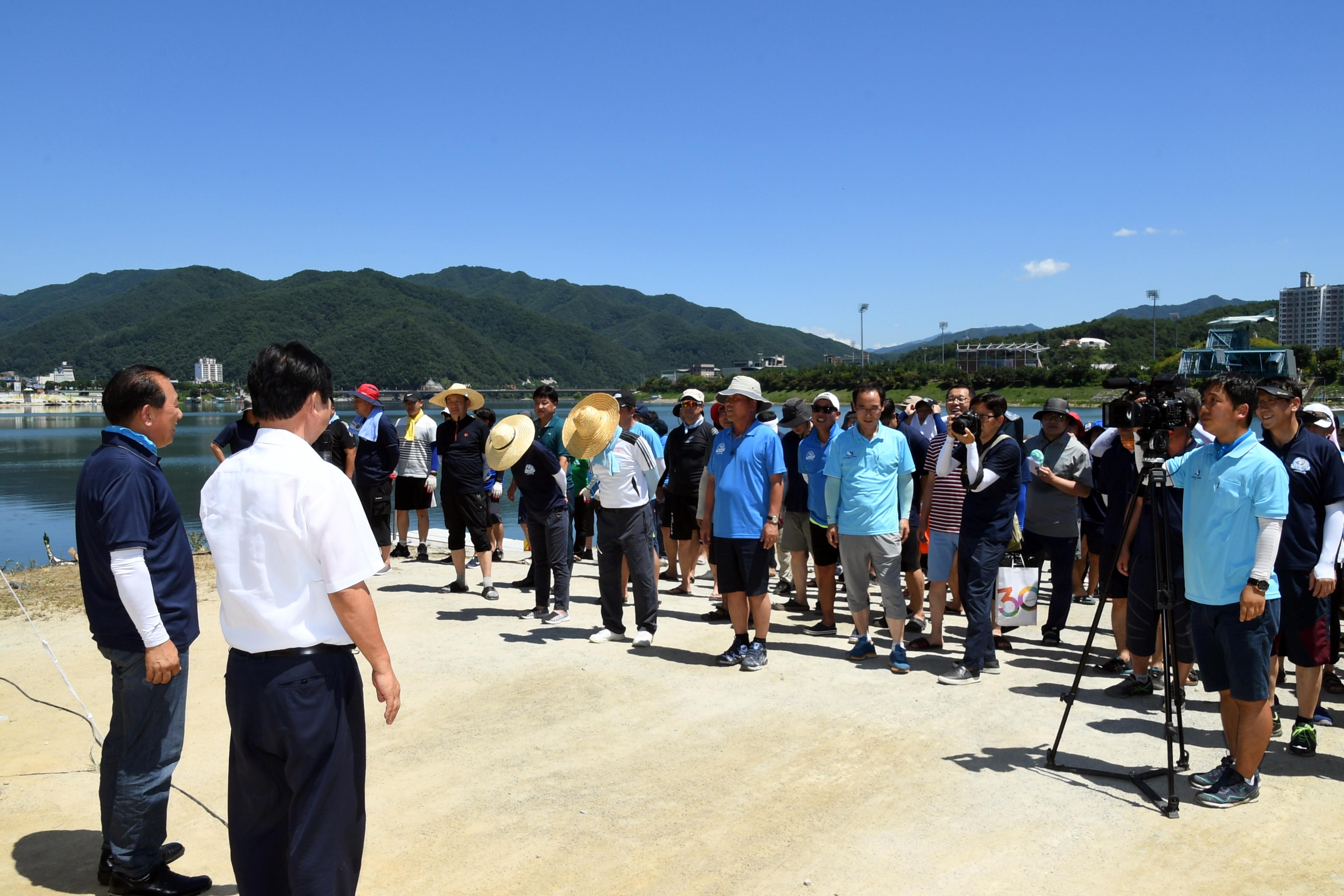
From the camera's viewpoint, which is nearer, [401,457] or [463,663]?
[463,663]

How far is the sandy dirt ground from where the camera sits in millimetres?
3191

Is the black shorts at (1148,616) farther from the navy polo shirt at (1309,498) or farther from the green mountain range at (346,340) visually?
the green mountain range at (346,340)

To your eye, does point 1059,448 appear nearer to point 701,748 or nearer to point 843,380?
point 701,748

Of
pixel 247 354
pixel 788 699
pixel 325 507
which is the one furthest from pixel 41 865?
pixel 247 354

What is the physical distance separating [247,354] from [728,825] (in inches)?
5686

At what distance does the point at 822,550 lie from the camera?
23.3ft

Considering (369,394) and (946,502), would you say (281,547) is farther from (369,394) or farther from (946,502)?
(369,394)

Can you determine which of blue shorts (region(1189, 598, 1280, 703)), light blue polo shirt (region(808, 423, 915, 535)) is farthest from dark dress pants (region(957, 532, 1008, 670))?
blue shorts (region(1189, 598, 1280, 703))

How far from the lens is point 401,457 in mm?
9703

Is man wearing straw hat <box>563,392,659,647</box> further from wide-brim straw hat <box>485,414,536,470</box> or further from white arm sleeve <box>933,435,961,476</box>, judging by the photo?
white arm sleeve <box>933,435,961,476</box>

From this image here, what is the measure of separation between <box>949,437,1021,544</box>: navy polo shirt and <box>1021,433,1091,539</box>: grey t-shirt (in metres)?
1.23

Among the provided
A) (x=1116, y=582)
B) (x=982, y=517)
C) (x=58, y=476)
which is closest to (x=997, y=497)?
(x=982, y=517)

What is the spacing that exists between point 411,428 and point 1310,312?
240 meters

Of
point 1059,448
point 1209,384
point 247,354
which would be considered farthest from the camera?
point 247,354
